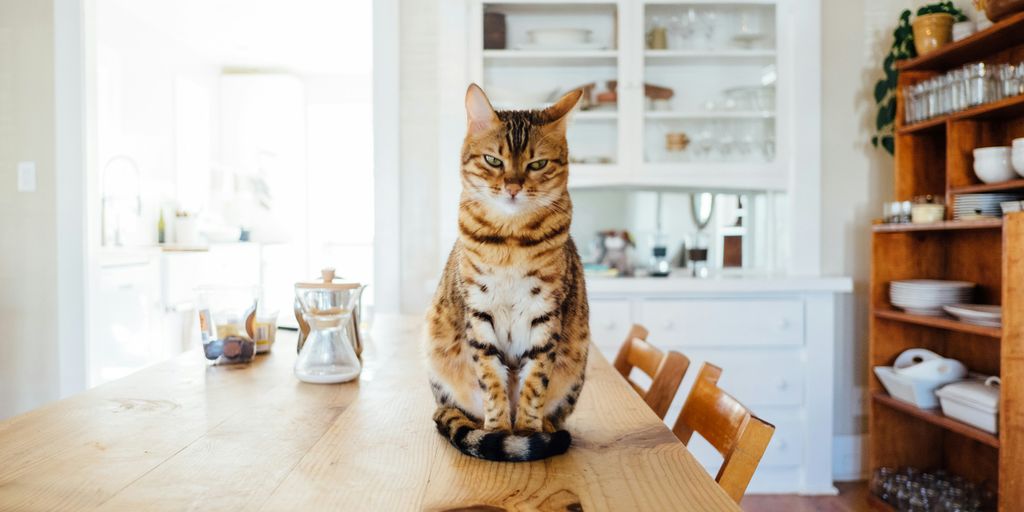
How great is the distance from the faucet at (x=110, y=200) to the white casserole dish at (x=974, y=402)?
4466 millimetres

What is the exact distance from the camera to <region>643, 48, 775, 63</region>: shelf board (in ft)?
9.77

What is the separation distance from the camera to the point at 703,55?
9.90ft

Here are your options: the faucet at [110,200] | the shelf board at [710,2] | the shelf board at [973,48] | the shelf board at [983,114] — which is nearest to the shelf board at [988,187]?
the shelf board at [983,114]

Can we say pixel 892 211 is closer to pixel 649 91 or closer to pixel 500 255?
pixel 649 91

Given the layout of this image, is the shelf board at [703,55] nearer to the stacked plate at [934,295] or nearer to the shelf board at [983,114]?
the shelf board at [983,114]

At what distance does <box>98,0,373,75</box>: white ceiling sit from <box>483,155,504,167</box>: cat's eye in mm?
4291

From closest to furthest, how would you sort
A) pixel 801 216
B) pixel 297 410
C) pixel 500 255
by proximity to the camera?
pixel 500 255 < pixel 297 410 < pixel 801 216

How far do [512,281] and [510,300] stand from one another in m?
0.02

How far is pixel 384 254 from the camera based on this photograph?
2.96 m

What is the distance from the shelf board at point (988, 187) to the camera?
2125 millimetres

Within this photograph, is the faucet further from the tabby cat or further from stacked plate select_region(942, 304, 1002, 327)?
stacked plate select_region(942, 304, 1002, 327)

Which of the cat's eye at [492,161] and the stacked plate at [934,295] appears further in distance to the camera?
the stacked plate at [934,295]

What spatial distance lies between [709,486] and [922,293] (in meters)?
2.20

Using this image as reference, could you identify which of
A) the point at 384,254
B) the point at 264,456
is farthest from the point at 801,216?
the point at 264,456
